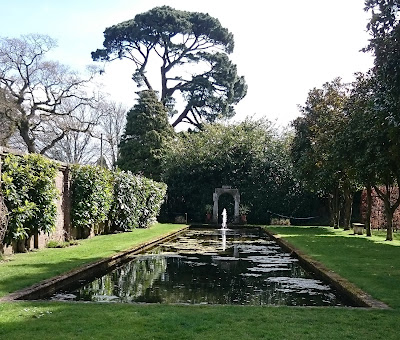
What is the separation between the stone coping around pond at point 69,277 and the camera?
263 inches

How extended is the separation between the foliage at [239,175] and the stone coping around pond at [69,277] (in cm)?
1738

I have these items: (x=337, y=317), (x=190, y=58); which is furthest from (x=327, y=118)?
(x=190, y=58)

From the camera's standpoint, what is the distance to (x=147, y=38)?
3906 centimetres

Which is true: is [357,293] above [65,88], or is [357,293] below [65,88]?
below

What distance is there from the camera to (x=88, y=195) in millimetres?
15867

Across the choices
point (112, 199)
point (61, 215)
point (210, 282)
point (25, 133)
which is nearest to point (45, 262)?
point (210, 282)

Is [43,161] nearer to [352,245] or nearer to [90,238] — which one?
[90,238]

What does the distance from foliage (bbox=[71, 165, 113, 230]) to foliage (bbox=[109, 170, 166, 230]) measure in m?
1.67

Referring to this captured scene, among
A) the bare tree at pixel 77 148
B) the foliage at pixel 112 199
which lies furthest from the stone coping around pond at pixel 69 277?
the bare tree at pixel 77 148

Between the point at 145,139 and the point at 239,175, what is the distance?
25.0ft

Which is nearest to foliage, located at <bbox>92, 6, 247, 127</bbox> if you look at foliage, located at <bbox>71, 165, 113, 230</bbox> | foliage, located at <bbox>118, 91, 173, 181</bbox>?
foliage, located at <bbox>118, 91, 173, 181</bbox>

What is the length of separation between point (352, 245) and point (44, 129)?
856 inches

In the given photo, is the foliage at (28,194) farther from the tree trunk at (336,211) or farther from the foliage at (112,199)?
the tree trunk at (336,211)

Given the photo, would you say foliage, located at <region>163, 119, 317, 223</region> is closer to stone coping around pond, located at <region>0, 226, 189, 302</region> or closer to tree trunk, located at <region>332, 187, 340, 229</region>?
tree trunk, located at <region>332, 187, 340, 229</region>
